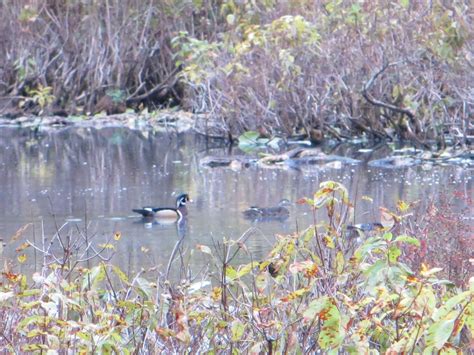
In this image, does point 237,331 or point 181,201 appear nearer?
point 237,331

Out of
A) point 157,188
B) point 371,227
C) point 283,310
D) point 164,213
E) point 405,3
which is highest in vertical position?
point 405,3

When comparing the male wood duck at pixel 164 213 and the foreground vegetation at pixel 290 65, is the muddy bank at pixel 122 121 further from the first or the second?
the male wood duck at pixel 164 213

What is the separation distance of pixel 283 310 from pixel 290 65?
47.3ft

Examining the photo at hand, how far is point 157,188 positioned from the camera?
45.4ft

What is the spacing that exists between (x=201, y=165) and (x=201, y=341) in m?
11.8

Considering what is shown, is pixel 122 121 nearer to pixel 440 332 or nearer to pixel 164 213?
pixel 164 213

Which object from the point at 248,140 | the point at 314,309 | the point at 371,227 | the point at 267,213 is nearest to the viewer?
the point at 314,309

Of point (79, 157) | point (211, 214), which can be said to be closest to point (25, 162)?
point (79, 157)

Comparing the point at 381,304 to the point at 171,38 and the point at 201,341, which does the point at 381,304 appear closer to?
the point at 201,341

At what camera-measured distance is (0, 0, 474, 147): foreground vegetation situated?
17031 millimetres

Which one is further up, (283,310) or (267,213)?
(283,310)

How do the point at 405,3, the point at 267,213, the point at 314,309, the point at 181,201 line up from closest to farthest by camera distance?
1. the point at 314,309
2. the point at 267,213
3. the point at 181,201
4. the point at 405,3

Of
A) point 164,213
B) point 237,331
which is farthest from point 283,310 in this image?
point 164,213

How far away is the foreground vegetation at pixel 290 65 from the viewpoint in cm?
1703
